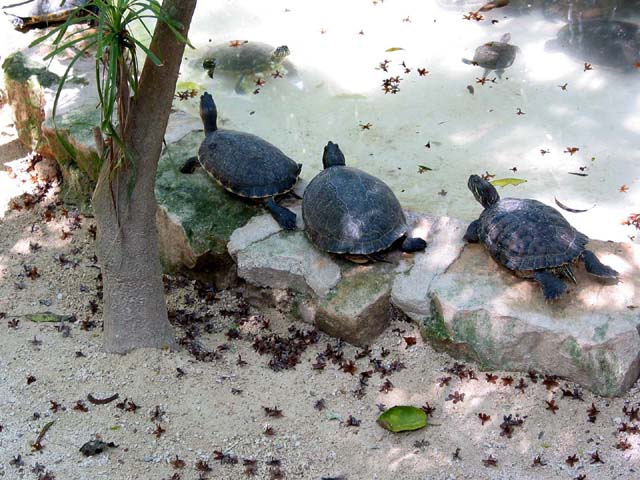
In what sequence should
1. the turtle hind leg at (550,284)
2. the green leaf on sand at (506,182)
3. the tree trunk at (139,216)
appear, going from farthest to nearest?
the green leaf on sand at (506,182), the turtle hind leg at (550,284), the tree trunk at (139,216)

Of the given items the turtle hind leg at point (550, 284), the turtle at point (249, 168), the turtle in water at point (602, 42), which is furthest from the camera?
the turtle in water at point (602, 42)

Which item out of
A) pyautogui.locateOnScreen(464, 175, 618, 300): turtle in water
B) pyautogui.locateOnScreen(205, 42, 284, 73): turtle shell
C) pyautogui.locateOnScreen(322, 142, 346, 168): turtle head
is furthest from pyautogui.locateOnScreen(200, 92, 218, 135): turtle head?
pyautogui.locateOnScreen(464, 175, 618, 300): turtle in water

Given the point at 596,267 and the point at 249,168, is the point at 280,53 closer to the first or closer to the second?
the point at 249,168

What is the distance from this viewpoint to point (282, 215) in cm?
535

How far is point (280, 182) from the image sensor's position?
5.55m

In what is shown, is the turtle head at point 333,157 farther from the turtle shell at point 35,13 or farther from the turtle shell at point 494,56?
the turtle shell at point 35,13

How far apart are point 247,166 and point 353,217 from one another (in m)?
1.08

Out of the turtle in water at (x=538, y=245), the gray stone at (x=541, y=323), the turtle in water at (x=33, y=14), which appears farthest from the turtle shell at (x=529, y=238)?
the turtle in water at (x=33, y=14)

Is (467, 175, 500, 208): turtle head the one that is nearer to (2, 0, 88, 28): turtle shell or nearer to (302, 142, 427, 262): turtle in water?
(302, 142, 427, 262): turtle in water

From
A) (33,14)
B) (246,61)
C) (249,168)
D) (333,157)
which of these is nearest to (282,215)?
(249,168)

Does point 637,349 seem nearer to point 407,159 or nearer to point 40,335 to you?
point 407,159

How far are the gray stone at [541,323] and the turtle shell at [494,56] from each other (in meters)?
3.36

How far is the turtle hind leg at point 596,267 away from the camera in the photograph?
4.60 meters

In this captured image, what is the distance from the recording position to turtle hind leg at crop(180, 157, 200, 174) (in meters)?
5.89
